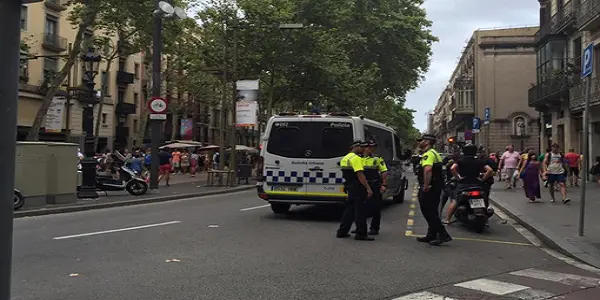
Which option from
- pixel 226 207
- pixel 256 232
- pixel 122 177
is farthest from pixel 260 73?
pixel 256 232

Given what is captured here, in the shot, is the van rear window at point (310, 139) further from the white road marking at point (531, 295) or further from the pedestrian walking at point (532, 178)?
the pedestrian walking at point (532, 178)

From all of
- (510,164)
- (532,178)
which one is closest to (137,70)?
(510,164)

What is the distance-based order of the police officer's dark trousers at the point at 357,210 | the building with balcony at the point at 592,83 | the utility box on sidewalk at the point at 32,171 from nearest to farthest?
the police officer's dark trousers at the point at 357,210
the utility box on sidewalk at the point at 32,171
the building with balcony at the point at 592,83

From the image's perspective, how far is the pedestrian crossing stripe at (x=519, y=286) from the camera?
5.57 meters

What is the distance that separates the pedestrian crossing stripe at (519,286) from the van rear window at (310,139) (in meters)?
5.36

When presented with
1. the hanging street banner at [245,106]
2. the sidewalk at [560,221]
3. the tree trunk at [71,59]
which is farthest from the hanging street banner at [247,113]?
the sidewalk at [560,221]

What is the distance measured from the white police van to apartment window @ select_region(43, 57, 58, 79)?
2949 centimetres

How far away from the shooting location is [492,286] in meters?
6.05

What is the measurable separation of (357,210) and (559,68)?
959 inches

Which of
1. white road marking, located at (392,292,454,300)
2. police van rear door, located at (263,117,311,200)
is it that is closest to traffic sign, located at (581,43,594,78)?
police van rear door, located at (263,117,311,200)

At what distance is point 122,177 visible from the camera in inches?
701

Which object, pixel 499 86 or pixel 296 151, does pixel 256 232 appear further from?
pixel 499 86

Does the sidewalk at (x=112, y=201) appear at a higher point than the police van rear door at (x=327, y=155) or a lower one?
lower

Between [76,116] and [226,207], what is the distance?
31489mm
